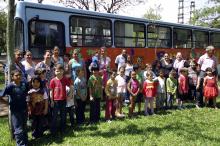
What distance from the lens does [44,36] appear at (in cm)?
1189

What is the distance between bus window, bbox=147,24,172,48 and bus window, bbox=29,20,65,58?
202 inches

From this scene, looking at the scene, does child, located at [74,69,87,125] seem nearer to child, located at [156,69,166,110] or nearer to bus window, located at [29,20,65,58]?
child, located at [156,69,166,110]

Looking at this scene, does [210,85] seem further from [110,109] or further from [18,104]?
[18,104]

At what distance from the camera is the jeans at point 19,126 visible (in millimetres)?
6957

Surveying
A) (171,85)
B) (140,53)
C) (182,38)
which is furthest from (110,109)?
(182,38)

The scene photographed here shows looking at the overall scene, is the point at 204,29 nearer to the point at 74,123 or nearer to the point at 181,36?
the point at 181,36

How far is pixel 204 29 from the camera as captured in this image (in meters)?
20.8

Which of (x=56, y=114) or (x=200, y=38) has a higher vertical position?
(x=200, y=38)

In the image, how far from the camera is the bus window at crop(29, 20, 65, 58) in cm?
1155

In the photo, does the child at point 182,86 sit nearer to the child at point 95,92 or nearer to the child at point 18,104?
the child at point 95,92

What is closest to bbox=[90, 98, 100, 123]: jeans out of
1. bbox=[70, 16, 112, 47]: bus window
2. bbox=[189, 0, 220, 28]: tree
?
bbox=[70, 16, 112, 47]: bus window

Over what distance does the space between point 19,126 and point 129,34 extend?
30.0 ft

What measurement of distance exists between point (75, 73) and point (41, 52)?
2.19 metres

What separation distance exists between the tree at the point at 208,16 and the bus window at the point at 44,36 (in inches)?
848
